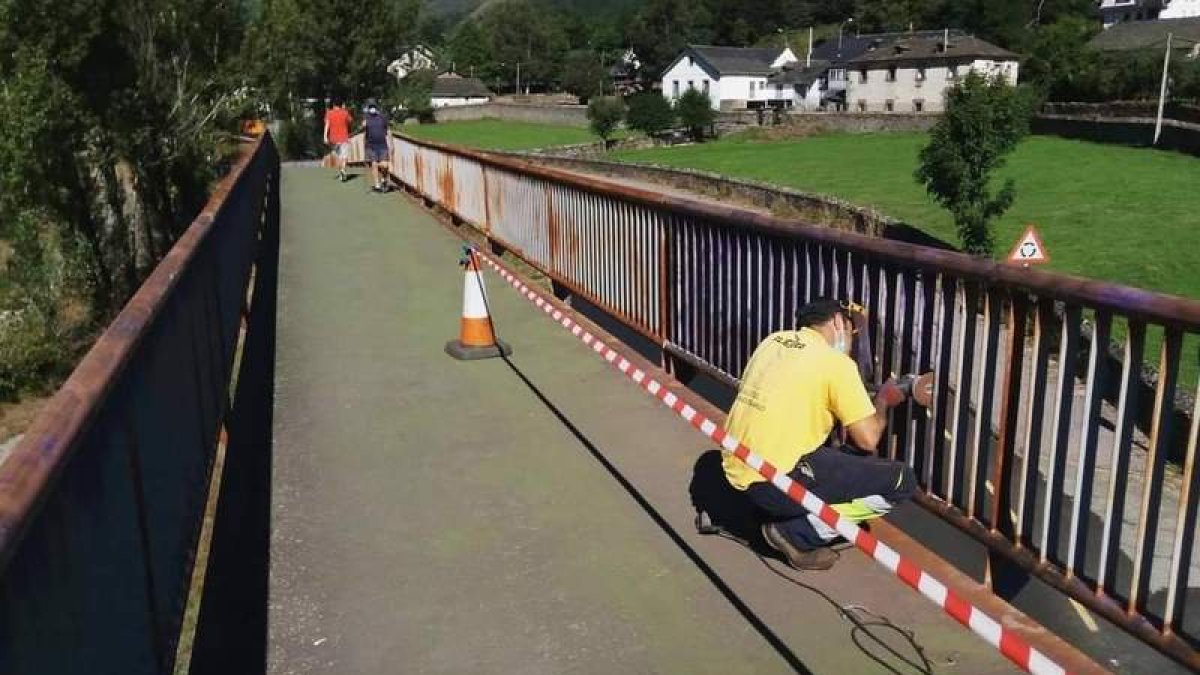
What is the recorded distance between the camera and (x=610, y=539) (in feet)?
16.4

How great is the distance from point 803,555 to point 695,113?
80.8 m

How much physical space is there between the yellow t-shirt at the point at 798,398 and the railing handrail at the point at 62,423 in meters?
2.53

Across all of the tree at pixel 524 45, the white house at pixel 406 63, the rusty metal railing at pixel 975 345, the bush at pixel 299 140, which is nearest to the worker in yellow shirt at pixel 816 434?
the rusty metal railing at pixel 975 345

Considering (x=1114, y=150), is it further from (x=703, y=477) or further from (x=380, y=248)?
(x=703, y=477)

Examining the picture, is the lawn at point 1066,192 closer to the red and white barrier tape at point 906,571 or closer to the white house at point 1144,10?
the red and white barrier tape at point 906,571

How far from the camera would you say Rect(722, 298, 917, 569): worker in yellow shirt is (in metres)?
4.44

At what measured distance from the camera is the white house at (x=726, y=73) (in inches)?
4894

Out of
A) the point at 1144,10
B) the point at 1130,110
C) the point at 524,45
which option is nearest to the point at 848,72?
the point at 1130,110

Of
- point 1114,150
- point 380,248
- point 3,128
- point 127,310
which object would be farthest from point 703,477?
point 1114,150

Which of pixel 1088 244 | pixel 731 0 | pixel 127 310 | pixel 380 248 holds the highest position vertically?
pixel 731 0

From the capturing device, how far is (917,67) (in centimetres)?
9538

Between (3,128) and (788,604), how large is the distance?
1083 inches

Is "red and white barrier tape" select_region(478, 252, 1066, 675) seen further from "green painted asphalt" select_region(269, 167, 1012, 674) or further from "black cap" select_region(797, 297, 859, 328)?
"black cap" select_region(797, 297, 859, 328)

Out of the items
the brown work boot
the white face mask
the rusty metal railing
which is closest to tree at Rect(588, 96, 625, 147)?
the rusty metal railing
